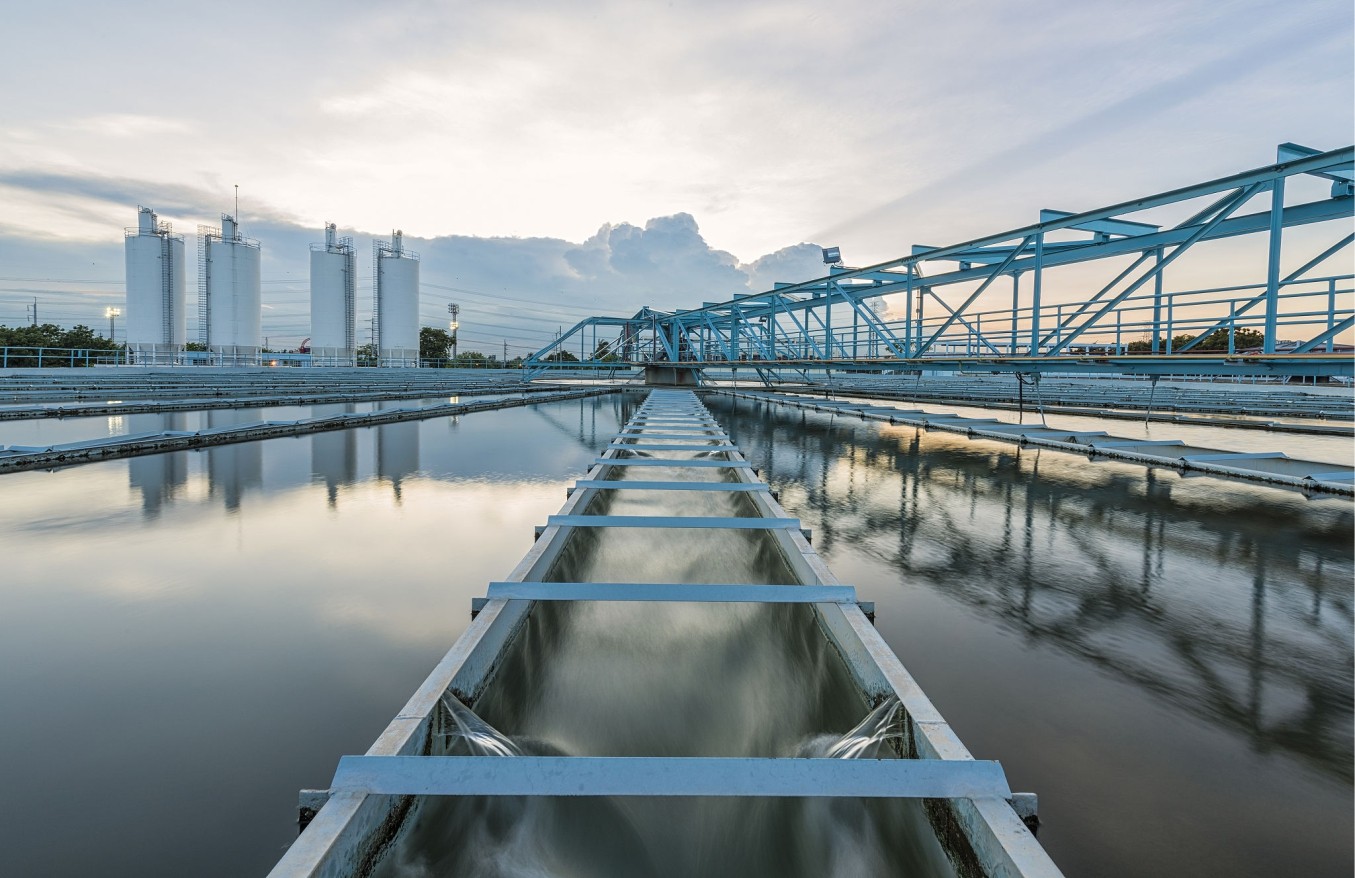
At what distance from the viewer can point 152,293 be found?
34656 millimetres

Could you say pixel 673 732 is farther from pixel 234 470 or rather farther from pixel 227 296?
pixel 227 296

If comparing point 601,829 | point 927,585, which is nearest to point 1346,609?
point 927,585

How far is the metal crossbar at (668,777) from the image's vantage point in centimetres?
154

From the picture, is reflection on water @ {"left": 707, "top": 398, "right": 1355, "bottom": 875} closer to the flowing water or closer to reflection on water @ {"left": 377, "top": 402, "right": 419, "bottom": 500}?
the flowing water

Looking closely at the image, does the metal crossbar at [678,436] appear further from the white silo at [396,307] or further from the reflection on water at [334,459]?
the white silo at [396,307]

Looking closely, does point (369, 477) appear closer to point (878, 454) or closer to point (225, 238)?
point (878, 454)

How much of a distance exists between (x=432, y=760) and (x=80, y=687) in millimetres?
1981

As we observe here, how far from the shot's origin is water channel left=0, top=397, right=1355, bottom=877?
1860mm

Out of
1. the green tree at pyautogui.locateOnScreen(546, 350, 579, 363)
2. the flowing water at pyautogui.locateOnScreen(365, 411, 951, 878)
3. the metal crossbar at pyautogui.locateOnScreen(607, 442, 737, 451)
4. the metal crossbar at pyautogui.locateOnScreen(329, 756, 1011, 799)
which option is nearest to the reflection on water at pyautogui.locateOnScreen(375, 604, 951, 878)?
the flowing water at pyautogui.locateOnScreen(365, 411, 951, 878)

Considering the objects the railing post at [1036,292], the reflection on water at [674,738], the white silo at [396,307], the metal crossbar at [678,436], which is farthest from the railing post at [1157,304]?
the white silo at [396,307]

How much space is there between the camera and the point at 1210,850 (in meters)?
1.74

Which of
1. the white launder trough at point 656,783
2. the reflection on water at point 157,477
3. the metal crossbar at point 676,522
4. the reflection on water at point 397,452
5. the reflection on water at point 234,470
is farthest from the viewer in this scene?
the reflection on water at point 397,452

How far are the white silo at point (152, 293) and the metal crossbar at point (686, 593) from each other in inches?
1614

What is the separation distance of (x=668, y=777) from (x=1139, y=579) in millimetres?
3832
